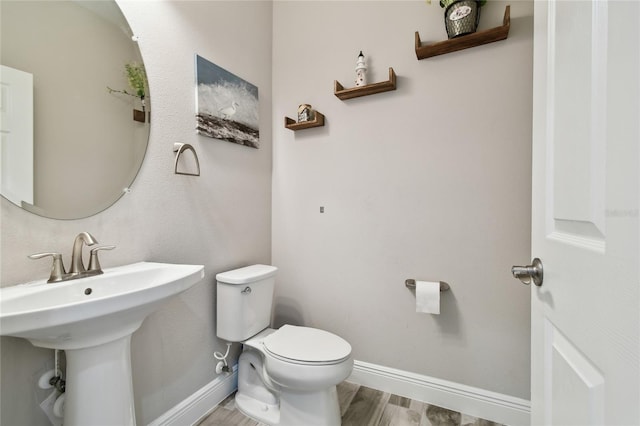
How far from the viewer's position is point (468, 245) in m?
1.44

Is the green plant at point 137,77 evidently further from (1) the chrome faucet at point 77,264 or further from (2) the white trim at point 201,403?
(2) the white trim at point 201,403

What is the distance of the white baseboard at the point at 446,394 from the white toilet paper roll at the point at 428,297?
1.40 ft

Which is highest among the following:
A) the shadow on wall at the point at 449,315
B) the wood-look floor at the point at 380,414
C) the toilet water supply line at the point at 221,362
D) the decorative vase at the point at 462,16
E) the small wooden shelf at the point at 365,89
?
the decorative vase at the point at 462,16

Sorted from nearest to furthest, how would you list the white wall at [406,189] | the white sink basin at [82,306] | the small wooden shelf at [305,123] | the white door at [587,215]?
the white door at [587,215] → the white sink basin at [82,306] → the white wall at [406,189] → the small wooden shelf at [305,123]

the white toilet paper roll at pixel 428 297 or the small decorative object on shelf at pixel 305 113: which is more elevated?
the small decorative object on shelf at pixel 305 113

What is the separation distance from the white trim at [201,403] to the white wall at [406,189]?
1.68ft

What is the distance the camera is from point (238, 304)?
1.43 m

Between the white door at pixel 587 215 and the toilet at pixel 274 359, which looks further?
the toilet at pixel 274 359

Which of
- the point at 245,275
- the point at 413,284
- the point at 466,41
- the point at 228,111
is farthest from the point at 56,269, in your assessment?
the point at 466,41

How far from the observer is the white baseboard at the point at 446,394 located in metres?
1.35

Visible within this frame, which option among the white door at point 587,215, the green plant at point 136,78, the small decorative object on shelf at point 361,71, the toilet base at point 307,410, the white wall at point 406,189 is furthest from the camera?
the small decorative object on shelf at point 361,71

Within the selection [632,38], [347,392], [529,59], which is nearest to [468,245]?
[529,59]

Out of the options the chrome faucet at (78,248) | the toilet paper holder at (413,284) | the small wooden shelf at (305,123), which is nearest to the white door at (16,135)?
the chrome faucet at (78,248)

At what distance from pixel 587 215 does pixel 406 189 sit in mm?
1121
